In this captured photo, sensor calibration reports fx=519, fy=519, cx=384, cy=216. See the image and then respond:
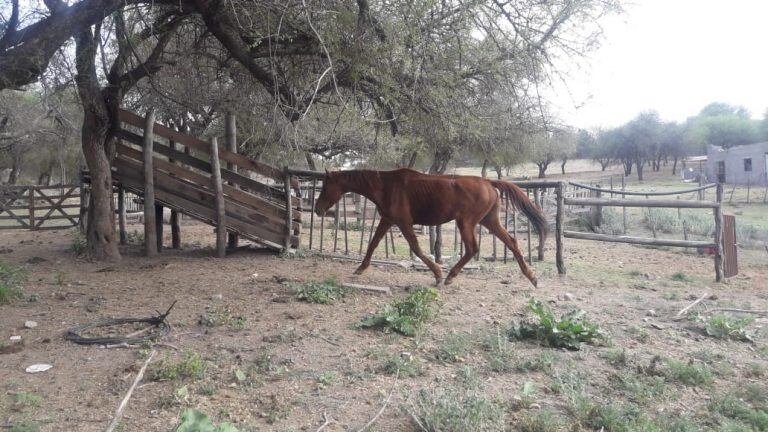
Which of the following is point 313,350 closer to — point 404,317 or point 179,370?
point 404,317

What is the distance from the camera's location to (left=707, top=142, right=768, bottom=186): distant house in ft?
110

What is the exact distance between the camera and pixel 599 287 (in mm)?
7461

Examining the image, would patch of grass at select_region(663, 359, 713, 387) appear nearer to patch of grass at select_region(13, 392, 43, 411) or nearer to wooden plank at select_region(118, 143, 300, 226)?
patch of grass at select_region(13, 392, 43, 411)

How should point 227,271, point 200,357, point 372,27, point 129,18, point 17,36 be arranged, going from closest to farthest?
1. point 200,357
2. point 372,27
3. point 17,36
4. point 129,18
5. point 227,271

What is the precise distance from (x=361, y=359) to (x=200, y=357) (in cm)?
126

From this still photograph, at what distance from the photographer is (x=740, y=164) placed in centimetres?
3694

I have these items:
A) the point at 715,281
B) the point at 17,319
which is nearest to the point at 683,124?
the point at 715,281

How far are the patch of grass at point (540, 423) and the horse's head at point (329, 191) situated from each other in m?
4.60

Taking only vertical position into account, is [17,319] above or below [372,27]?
below

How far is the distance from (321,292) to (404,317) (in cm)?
133

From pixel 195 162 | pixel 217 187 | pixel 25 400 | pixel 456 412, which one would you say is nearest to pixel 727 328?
pixel 456 412

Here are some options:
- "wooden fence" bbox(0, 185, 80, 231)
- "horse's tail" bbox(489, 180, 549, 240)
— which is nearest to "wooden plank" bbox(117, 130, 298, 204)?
"horse's tail" bbox(489, 180, 549, 240)

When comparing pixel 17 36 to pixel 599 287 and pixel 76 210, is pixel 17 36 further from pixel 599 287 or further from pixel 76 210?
pixel 76 210

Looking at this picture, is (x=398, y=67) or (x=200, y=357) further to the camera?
(x=398, y=67)
